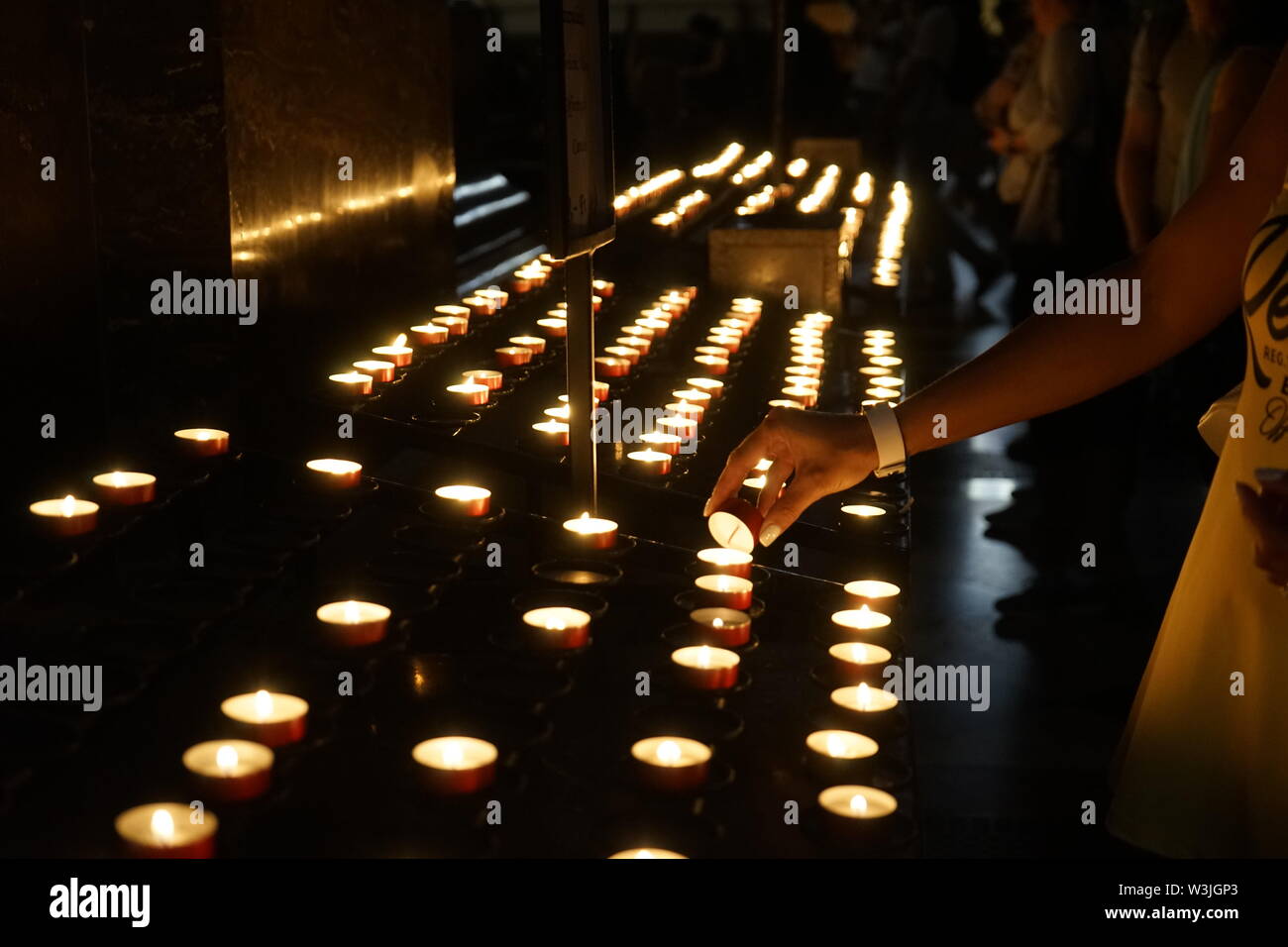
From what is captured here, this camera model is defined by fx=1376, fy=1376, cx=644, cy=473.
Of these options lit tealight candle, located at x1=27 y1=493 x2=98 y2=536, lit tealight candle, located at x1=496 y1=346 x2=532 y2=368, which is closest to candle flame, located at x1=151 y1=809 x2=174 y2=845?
lit tealight candle, located at x1=27 y1=493 x2=98 y2=536

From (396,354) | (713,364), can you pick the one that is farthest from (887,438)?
(713,364)

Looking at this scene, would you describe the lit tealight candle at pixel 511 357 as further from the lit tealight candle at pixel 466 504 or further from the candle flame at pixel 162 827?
the candle flame at pixel 162 827

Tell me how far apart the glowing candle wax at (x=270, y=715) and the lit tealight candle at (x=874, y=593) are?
91 cm

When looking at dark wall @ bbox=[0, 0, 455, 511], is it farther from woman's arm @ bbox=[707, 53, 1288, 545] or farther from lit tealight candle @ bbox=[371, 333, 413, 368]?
woman's arm @ bbox=[707, 53, 1288, 545]

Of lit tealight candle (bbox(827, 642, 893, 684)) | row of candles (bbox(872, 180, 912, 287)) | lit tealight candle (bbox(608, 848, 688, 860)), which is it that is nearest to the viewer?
lit tealight candle (bbox(608, 848, 688, 860))

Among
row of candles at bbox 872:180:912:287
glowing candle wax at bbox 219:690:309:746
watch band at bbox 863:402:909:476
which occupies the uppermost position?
row of candles at bbox 872:180:912:287

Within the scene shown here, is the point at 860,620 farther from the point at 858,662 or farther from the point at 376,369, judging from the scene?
the point at 376,369

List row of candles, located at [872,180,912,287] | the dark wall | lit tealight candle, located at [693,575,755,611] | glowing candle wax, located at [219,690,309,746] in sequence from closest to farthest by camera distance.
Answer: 1. glowing candle wax, located at [219,690,309,746]
2. lit tealight candle, located at [693,575,755,611]
3. the dark wall
4. row of candles, located at [872,180,912,287]

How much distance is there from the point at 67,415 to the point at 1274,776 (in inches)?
96.9

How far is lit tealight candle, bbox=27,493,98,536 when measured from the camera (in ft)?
7.09

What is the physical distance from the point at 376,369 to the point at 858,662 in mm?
1789

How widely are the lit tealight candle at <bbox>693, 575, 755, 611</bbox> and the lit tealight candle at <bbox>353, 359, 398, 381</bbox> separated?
1.38m

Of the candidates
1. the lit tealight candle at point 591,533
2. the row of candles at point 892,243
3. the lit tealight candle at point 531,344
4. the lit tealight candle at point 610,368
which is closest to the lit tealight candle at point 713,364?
the lit tealight candle at point 610,368
